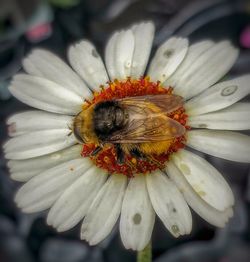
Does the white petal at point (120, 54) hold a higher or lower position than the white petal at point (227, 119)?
higher

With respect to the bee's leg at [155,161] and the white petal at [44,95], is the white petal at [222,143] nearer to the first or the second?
the bee's leg at [155,161]

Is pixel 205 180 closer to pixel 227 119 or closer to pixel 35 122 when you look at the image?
pixel 227 119

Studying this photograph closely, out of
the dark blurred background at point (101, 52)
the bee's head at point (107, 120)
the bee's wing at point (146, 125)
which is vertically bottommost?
the dark blurred background at point (101, 52)

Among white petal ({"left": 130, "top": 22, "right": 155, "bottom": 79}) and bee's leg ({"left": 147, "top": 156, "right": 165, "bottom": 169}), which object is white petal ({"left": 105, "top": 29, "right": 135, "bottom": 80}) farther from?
bee's leg ({"left": 147, "top": 156, "right": 165, "bottom": 169})

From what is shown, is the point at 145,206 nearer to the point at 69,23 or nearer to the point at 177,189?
the point at 177,189

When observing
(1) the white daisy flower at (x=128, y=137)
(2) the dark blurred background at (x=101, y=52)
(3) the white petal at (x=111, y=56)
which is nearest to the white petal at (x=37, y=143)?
(1) the white daisy flower at (x=128, y=137)

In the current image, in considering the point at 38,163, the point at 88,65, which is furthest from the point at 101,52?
the point at 38,163
